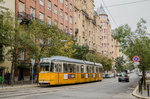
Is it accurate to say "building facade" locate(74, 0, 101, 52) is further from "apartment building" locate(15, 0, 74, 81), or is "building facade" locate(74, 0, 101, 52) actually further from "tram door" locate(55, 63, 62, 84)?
"tram door" locate(55, 63, 62, 84)

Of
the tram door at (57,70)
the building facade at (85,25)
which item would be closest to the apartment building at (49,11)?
the building facade at (85,25)

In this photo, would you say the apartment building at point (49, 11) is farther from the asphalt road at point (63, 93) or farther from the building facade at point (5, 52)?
the asphalt road at point (63, 93)

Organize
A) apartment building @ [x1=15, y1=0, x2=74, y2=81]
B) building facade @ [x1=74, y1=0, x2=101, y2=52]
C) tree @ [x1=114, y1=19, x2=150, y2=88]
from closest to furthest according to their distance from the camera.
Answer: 1. tree @ [x1=114, y1=19, x2=150, y2=88]
2. apartment building @ [x1=15, y1=0, x2=74, y2=81]
3. building facade @ [x1=74, y1=0, x2=101, y2=52]

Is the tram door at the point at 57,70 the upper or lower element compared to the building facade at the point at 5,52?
lower

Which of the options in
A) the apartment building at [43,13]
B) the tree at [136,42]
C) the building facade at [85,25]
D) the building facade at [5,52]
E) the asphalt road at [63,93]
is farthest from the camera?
the building facade at [85,25]

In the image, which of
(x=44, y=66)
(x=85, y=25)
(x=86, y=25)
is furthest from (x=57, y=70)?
(x=86, y=25)

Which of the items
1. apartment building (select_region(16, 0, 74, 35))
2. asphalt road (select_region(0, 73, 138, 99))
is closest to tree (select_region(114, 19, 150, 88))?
asphalt road (select_region(0, 73, 138, 99))

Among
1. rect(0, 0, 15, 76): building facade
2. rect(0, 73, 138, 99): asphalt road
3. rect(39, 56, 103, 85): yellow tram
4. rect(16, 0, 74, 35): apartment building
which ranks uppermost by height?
rect(16, 0, 74, 35): apartment building

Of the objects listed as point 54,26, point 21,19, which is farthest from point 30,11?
point 54,26

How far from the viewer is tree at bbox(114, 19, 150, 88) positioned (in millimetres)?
19562

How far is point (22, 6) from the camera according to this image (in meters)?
31.9

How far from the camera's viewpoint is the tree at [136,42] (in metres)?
→ 19.6

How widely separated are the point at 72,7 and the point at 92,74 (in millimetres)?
23914

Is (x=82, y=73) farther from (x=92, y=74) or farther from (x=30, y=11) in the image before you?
(x=30, y=11)
